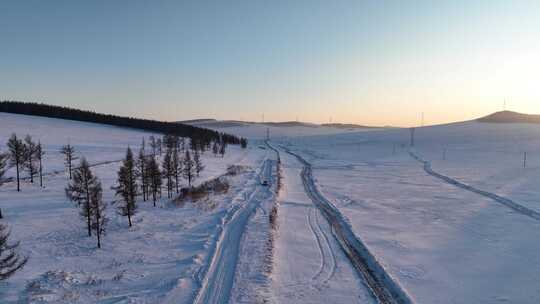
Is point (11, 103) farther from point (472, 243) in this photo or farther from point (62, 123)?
point (472, 243)

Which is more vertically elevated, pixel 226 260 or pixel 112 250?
pixel 226 260

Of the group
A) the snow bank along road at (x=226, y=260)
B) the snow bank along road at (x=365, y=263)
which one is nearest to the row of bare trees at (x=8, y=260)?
the snow bank along road at (x=226, y=260)

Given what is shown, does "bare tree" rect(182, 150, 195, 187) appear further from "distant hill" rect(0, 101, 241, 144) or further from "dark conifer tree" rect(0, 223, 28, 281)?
"distant hill" rect(0, 101, 241, 144)

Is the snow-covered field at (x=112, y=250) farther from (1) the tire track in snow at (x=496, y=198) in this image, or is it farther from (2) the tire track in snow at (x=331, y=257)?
(1) the tire track in snow at (x=496, y=198)

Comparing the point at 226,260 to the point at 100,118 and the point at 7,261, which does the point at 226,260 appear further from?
the point at 100,118

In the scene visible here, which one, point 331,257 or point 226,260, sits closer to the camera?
point 226,260

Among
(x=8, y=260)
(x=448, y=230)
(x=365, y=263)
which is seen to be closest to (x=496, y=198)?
(x=448, y=230)

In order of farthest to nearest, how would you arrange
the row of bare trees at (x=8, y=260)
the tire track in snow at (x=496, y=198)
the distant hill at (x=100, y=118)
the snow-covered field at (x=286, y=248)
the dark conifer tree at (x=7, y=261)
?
1. the distant hill at (x=100, y=118)
2. the tire track in snow at (x=496, y=198)
3. the snow-covered field at (x=286, y=248)
4. the row of bare trees at (x=8, y=260)
5. the dark conifer tree at (x=7, y=261)
